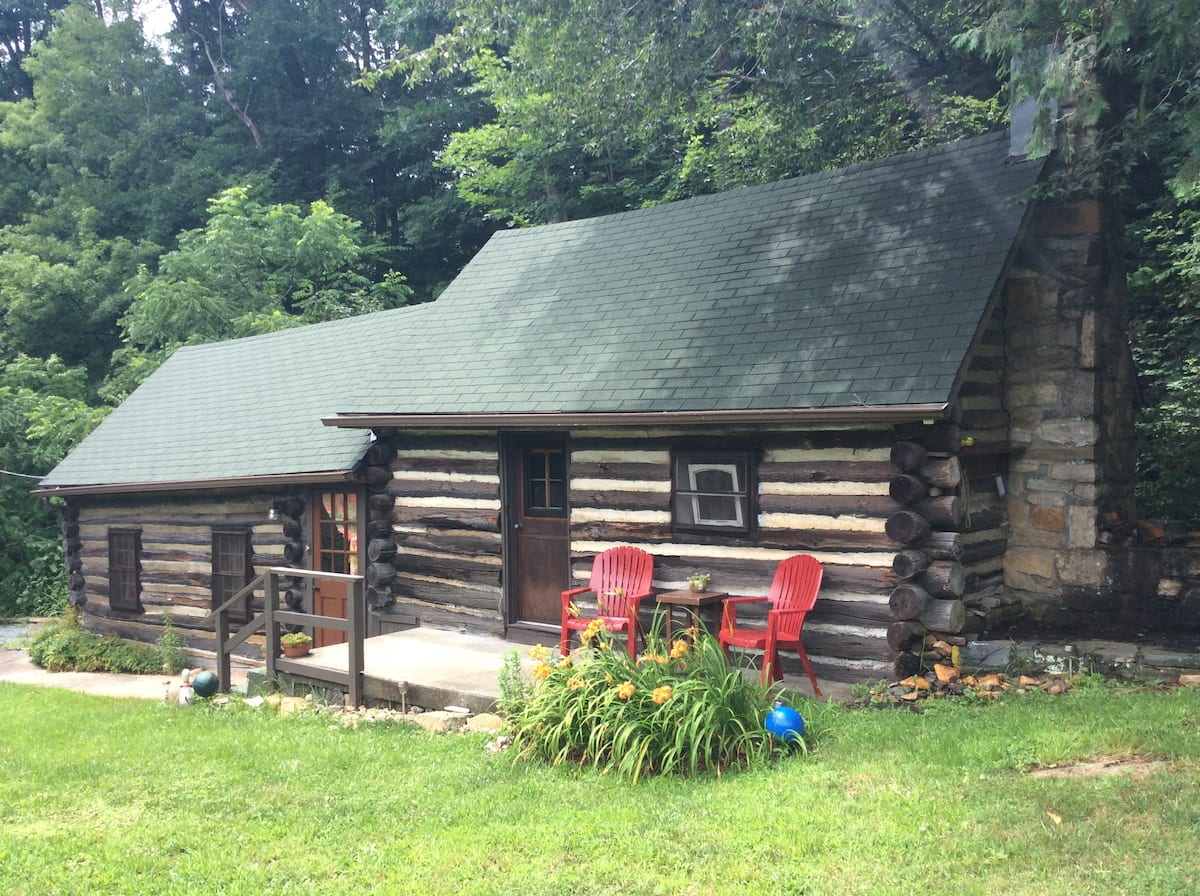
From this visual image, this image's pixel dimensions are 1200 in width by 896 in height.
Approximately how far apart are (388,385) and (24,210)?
1011 inches

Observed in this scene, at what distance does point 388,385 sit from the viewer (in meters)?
11.6

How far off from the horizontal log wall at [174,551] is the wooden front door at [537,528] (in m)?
4.00

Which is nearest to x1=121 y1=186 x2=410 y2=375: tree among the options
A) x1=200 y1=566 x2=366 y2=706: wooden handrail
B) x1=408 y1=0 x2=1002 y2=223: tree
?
x1=408 y1=0 x2=1002 y2=223: tree

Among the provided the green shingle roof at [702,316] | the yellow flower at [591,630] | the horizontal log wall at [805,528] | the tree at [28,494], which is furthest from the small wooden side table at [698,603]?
the tree at [28,494]

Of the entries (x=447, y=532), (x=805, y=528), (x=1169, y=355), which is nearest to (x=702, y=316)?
(x=805, y=528)

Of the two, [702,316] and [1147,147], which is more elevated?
[1147,147]

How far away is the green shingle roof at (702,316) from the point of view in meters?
8.34

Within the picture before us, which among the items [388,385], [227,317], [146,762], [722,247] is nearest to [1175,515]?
[722,247]

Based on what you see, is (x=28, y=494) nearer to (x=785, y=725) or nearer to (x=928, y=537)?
(x=928, y=537)

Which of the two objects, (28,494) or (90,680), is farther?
(28,494)

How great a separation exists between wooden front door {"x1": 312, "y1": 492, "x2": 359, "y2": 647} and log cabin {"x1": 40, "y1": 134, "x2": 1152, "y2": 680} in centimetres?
4

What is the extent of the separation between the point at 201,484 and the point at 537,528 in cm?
565

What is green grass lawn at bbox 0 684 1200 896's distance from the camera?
4.51 metres

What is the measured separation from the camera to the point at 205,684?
9859 mm
